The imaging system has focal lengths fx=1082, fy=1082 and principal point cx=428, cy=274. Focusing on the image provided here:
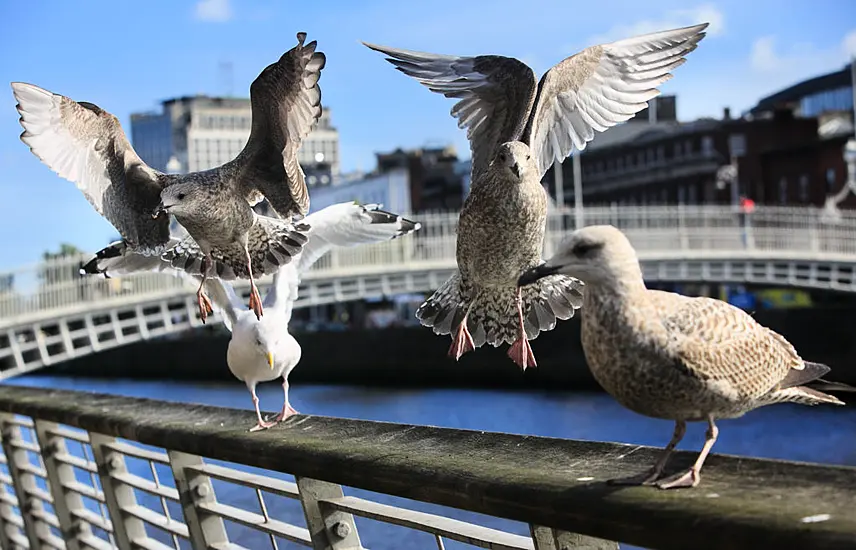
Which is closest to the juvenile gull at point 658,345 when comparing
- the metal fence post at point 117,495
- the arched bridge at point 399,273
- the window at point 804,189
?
the metal fence post at point 117,495

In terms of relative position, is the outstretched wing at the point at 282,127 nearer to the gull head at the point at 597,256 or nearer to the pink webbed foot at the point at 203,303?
the pink webbed foot at the point at 203,303

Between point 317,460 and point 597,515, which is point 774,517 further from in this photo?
point 317,460

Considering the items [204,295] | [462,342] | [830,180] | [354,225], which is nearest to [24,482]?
[204,295]

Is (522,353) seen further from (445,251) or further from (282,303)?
(445,251)

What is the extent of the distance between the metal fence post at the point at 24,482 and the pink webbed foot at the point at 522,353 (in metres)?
1.94

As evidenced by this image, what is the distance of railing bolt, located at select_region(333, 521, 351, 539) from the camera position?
1.77 m

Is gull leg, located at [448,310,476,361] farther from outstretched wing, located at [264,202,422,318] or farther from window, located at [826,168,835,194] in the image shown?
window, located at [826,168,835,194]

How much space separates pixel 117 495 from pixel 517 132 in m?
1.39

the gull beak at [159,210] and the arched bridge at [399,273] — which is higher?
the gull beak at [159,210]

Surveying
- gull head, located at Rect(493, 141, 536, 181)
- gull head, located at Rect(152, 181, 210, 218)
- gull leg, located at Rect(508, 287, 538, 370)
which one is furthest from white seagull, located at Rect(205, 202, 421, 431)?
gull head, located at Rect(493, 141, 536, 181)

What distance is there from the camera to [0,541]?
12.3 feet

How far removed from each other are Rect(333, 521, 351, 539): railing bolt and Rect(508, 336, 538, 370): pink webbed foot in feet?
1.29

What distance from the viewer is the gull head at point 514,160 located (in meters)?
1.65

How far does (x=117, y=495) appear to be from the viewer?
2584 millimetres
